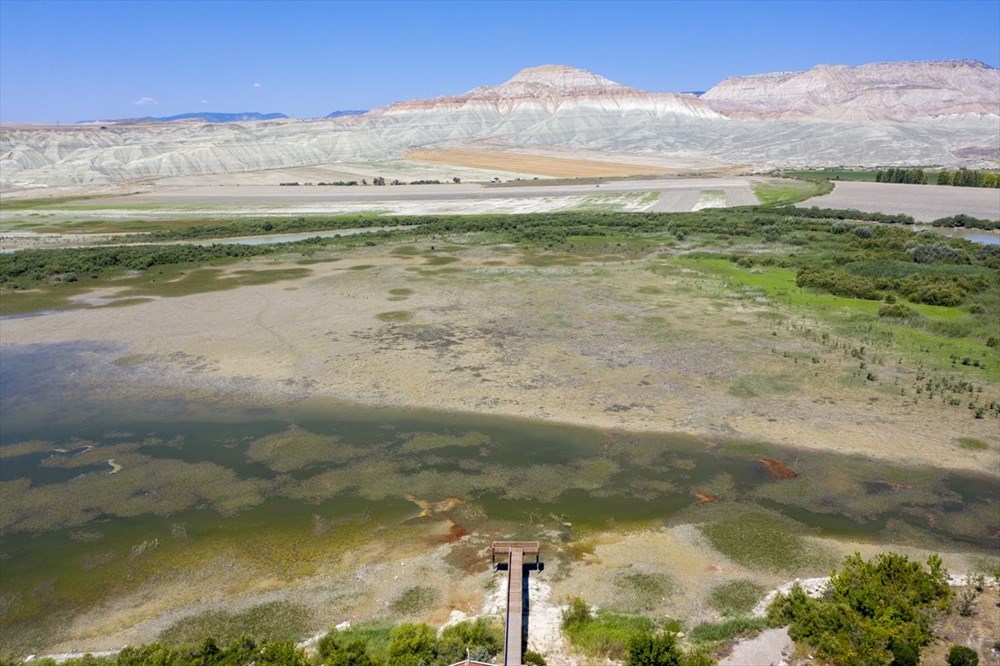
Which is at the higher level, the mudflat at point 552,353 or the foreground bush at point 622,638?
the mudflat at point 552,353

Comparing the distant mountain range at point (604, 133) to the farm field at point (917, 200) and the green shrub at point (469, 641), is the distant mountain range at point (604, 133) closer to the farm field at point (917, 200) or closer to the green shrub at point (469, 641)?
the farm field at point (917, 200)

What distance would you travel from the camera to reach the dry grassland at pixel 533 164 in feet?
361

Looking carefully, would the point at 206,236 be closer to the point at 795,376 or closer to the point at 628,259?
the point at 628,259

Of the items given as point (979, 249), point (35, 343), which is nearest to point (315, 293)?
point (35, 343)

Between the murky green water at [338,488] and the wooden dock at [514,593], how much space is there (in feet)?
3.71

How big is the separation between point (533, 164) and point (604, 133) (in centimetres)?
4615

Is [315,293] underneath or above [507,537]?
above

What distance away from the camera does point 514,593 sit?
35.7 ft

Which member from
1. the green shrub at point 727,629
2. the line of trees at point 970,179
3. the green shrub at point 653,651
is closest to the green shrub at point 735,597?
the green shrub at point 727,629

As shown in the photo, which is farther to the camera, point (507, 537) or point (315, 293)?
point (315, 293)

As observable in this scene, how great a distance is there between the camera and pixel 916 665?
959 cm

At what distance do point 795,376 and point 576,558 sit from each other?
12.7m

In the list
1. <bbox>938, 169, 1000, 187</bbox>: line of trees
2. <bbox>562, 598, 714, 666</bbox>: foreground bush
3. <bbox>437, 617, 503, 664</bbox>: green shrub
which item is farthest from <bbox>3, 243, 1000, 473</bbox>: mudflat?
<bbox>938, 169, 1000, 187</bbox>: line of trees

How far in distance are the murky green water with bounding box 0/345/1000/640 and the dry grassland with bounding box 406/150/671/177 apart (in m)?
93.1
